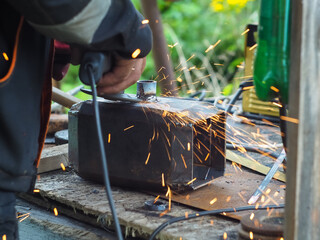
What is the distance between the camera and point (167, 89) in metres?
3.00

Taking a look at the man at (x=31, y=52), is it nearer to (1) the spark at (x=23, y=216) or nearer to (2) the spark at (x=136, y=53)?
(2) the spark at (x=136, y=53)

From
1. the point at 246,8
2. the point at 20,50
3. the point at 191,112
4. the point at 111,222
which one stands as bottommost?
the point at 111,222

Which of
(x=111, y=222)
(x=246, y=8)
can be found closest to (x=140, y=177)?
(x=111, y=222)

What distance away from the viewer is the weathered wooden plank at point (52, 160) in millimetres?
1944

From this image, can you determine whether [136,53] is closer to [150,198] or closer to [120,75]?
[120,75]

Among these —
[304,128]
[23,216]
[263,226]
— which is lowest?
[23,216]

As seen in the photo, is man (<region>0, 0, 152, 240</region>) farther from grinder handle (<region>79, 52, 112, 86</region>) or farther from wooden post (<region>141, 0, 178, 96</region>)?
wooden post (<region>141, 0, 178, 96</region>)

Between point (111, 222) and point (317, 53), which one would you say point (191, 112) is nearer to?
point (111, 222)

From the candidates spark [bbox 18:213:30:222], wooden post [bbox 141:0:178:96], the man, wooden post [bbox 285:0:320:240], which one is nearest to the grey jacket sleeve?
the man

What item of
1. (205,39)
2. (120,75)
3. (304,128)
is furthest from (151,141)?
(205,39)

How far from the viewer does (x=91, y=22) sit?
1213mm

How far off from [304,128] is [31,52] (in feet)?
2.41

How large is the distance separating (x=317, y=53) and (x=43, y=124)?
2.68 feet

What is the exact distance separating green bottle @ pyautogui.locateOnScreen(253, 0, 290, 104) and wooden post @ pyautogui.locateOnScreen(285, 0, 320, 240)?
11 cm
